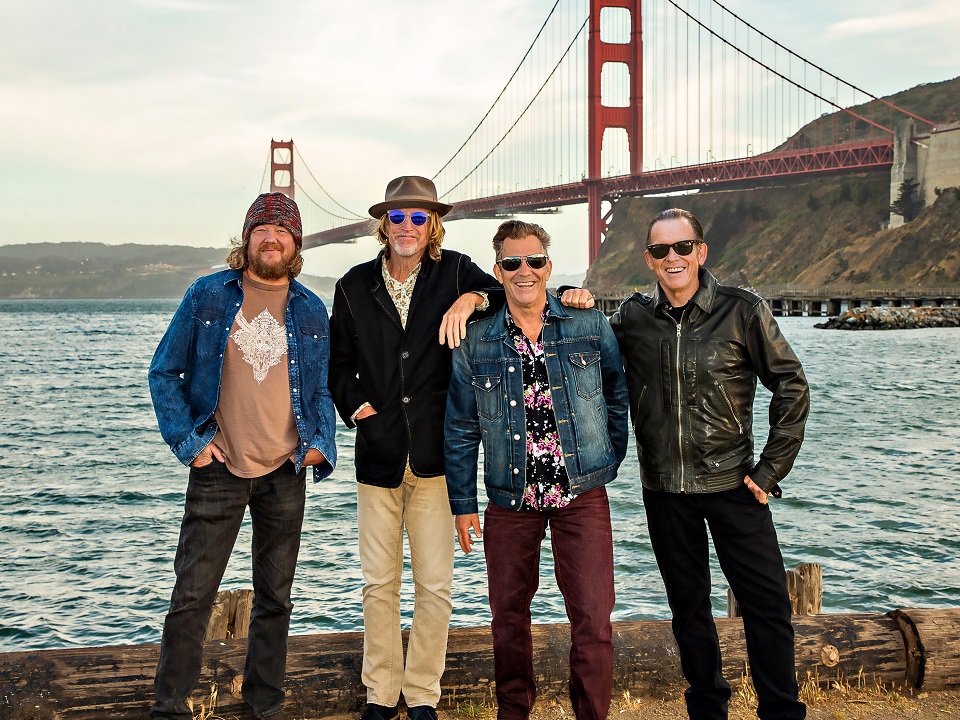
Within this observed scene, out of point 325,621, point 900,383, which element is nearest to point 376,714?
point 325,621

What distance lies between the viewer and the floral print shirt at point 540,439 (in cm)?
320

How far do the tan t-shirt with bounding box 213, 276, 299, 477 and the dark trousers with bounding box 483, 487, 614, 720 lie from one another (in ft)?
2.74

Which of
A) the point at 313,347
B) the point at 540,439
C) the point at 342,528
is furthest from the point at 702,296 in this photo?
the point at 342,528

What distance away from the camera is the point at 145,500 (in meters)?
12.7

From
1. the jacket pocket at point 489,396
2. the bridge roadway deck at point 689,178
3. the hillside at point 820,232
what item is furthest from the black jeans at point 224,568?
the hillside at point 820,232

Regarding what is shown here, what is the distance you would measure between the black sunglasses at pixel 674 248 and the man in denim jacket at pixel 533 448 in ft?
1.09

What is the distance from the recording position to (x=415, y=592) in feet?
11.4

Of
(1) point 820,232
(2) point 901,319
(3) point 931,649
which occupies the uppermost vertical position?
(1) point 820,232

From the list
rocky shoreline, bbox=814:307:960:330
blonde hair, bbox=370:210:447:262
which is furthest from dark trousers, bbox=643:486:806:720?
rocky shoreline, bbox=814:307:960:330

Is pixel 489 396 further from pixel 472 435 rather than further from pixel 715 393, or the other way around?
pixel 715 393

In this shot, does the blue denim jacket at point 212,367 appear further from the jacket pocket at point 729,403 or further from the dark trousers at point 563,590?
the jacket pocket at point 729,403

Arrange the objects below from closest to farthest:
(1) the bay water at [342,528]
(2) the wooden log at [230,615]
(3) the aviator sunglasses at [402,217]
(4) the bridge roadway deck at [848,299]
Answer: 1. (3) the aviator sunglasses at [402,217]
2. (2) the wooden log at [230,615]
3. (1) the bay water at [342,528]
4. (4) the bridge roadway deck at [848,299]

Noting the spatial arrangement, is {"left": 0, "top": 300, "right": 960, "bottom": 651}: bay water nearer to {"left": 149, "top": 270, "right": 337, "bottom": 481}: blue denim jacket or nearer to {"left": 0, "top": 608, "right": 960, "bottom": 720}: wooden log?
{"left": 0, "top": 608, "right": 960, "bottom": 720}: wooden log

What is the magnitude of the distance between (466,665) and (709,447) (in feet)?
4.40
